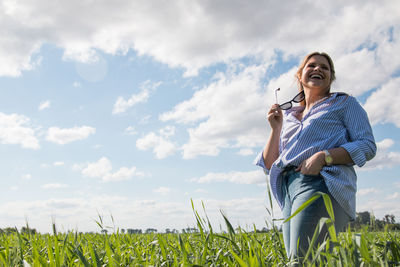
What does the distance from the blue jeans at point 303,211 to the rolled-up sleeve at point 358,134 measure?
0.32 meters

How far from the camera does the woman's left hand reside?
8.66 ft

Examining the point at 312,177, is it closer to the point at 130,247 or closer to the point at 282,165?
the point at 282,165

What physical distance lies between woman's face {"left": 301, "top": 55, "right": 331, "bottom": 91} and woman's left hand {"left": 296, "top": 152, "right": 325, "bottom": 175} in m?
0.84

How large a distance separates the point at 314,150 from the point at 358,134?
37 centimetres

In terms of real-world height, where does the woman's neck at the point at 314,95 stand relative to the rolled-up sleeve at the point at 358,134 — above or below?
above

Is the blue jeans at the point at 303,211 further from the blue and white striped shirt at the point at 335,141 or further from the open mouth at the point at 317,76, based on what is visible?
the open mouth at the point at 317,76

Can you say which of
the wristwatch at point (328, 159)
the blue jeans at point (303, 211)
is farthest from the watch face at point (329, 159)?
the blue jeans at point (303, 211)

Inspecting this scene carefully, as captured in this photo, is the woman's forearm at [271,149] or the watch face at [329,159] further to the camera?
the woman's forearm at [271,149]

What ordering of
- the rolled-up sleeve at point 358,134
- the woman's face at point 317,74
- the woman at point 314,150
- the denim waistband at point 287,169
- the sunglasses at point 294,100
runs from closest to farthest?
the woman at point 314,150 → the rolled-up sleeve at point 358,134 → the denim waistband at point 287,169 → the woman's face at point 317,74 → the sunglasses at point 294,100

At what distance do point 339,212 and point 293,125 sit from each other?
0.94 m

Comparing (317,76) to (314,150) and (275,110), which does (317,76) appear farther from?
(314,150)

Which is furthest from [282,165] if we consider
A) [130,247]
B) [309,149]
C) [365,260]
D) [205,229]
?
[130,247]

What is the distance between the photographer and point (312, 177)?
2715 mm

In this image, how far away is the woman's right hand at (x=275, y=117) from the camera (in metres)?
3.53
